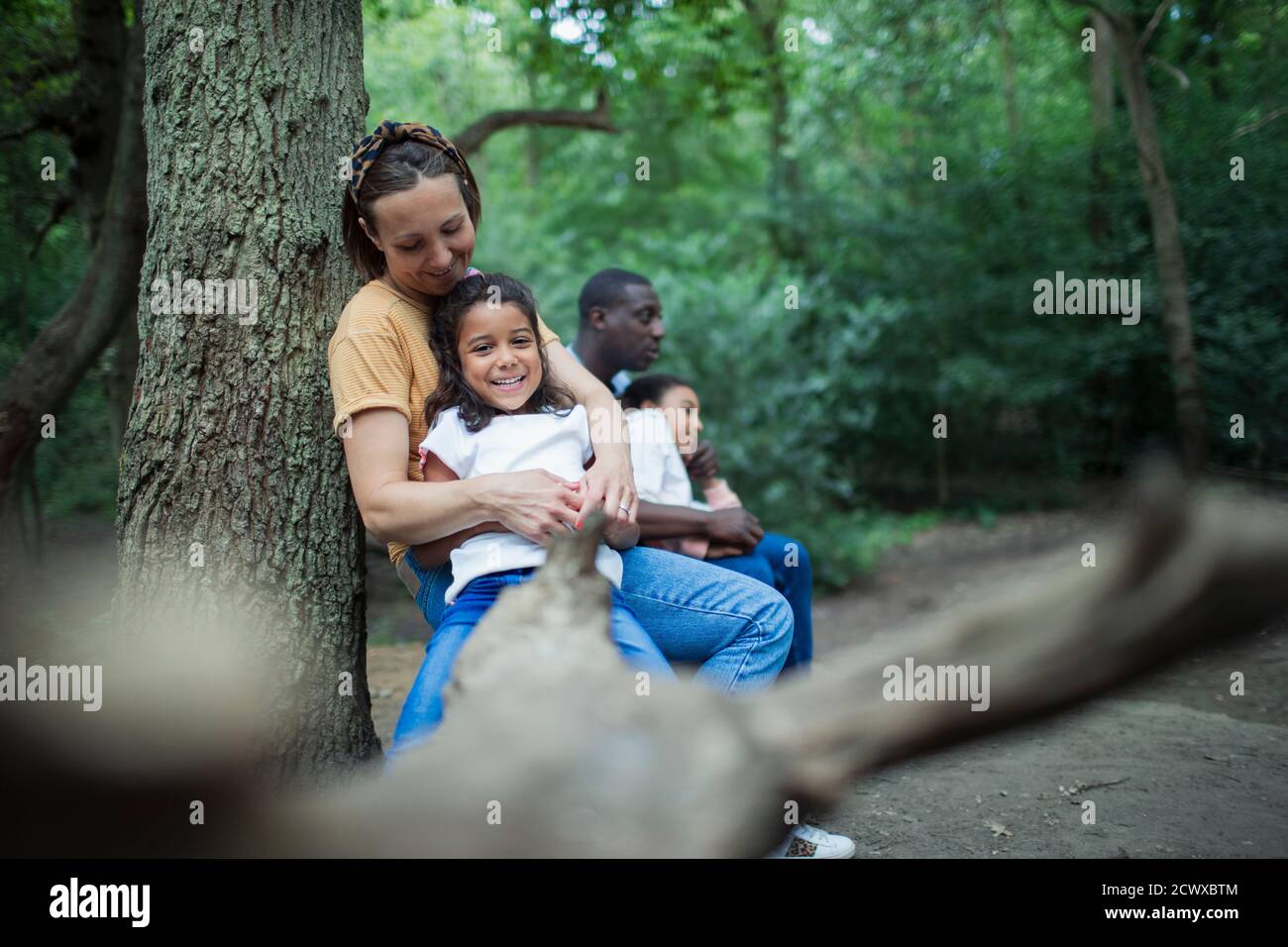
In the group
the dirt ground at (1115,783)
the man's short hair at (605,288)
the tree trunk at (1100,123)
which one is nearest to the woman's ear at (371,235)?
the man's short hair at (605,288)

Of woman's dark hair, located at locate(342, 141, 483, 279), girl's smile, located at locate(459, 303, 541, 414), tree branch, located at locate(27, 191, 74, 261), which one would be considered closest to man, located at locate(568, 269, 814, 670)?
girl's smile, located at locate(459, 303, 541, 414)

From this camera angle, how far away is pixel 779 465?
8.22m

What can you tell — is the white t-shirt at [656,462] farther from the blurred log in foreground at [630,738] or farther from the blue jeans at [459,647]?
the blurred log in foreground at [630,738]

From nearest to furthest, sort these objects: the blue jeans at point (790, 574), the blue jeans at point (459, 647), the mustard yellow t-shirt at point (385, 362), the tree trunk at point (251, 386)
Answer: the blue jeans at point (459, 647), the mustard yellow t-shirt at point (385, 362), the tree trunk at point (251, 386), the blue jeans at point (790, 574)

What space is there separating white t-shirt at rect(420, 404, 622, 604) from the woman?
0.05 meters

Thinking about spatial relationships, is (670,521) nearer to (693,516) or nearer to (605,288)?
(693,516)

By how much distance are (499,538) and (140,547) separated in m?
1.04

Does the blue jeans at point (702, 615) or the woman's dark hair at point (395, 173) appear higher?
the woman's dark hair at point (395, 173)

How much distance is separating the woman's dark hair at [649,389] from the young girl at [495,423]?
3.63 ft

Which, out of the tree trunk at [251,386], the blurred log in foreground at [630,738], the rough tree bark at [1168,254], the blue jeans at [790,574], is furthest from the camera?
the rough tree bark at [1168,254]

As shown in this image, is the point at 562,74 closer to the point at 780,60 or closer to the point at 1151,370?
the point at 780,60

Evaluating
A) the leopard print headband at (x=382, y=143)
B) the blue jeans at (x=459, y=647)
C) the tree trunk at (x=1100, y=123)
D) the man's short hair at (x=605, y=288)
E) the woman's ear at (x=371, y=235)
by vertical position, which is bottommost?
the blue jeans at (x=459, y=647)

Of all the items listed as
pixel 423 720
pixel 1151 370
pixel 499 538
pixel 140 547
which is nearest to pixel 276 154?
pixel 140 547

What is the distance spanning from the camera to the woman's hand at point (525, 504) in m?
2.09
